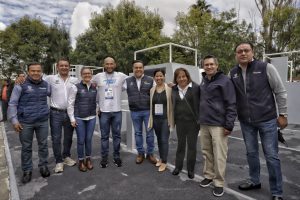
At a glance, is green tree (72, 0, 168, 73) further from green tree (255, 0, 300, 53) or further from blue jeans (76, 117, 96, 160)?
blue jeans (76, 117, 96, 160)

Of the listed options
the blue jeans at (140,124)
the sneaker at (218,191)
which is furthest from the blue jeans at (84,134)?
the sneaker at (218,191)

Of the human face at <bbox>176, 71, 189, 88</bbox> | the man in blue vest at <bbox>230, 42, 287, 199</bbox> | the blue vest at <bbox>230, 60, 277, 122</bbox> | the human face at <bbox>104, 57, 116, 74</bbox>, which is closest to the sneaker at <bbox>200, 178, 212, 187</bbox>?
the man in blue vest at <bbox>230, 42, 287, 199</bbox>

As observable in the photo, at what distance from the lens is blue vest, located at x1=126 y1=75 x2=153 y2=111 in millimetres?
4609

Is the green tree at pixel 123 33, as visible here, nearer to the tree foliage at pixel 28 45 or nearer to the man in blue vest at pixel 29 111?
the tree foliage at pixel 28 45

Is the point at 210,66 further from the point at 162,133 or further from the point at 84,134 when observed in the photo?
the point at 84,134

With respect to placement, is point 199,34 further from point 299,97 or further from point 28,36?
point 28,36

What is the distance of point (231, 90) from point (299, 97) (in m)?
7.97

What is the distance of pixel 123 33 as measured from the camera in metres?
20.5

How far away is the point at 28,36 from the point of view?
26406 millimetres

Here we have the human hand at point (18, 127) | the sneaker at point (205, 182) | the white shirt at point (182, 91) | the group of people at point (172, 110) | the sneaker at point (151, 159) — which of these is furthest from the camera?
the sneaker at point (151, 159)

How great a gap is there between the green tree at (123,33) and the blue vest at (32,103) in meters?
16.3

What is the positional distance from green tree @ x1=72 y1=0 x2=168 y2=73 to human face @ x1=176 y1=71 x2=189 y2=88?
1624 centimetres

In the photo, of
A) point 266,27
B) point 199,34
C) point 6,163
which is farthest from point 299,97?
point 266,27

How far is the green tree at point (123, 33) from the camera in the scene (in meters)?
20.2
